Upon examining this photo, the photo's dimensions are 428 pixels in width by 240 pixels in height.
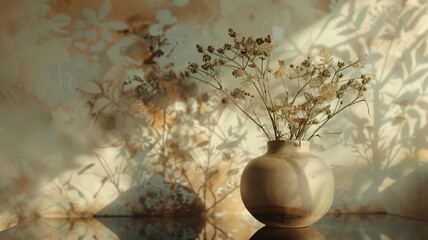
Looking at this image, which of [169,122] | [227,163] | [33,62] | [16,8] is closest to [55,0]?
[16,8]

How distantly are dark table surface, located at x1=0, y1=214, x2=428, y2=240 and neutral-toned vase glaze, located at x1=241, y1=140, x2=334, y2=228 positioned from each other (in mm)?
50

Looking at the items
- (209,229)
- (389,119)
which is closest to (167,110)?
(209,229)

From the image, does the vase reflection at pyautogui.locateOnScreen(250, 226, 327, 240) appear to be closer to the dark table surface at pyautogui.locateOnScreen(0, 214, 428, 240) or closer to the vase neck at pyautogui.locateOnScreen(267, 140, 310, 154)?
the dark table surface at pyautogui.locateOnScreen(0, 214, 428, 240)

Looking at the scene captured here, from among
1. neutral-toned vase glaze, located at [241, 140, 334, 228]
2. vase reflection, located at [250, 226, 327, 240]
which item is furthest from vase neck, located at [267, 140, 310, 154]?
vase reflection, located at [250, 226, 327, 240]

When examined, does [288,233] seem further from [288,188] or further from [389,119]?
[389,119]

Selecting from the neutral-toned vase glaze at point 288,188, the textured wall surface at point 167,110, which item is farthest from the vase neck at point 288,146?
the textured wall surface at point 167,110

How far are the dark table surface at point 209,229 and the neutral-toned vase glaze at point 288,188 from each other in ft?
0.16

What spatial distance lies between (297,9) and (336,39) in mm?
207

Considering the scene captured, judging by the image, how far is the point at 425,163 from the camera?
1.52 meters

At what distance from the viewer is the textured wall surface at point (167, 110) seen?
4.94 feet

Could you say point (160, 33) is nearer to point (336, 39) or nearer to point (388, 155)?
point (336, 39)

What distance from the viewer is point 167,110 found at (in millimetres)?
1521

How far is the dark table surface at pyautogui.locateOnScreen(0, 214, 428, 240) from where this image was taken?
1.09 metres

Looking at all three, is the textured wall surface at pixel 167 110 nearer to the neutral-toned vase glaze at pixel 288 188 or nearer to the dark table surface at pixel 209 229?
the dark table surface at pixel 209 229
